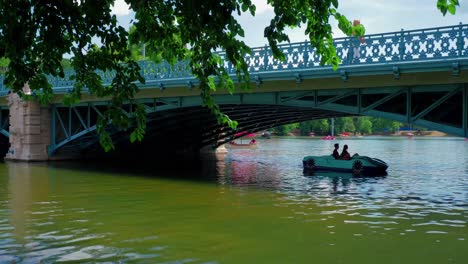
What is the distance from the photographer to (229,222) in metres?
13.1

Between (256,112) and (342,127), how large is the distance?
99.1m

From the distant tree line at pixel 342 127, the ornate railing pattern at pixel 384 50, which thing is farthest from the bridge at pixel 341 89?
the distant tree line at pixel 342 127

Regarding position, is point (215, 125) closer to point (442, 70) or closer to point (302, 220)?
point (442, 70)

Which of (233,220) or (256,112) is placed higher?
(256,112)

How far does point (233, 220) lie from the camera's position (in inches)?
531

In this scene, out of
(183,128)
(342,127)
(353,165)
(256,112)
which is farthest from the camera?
(342,127)

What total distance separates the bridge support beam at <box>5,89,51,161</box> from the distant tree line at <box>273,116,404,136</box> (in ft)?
287

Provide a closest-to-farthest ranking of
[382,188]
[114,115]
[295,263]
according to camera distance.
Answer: [114,115]
[295,263]
[382,188]

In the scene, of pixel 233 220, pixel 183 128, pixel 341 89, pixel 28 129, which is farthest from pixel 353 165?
pixel 28 129

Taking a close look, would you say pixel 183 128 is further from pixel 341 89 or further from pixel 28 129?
pixel 341 89

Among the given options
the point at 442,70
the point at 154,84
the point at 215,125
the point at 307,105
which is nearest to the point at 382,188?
the point at 307,105

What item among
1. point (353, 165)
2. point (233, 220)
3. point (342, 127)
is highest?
point (342, 127)

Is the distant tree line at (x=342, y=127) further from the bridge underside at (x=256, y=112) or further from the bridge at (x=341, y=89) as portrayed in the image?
the bridge at (x=341, y=89)

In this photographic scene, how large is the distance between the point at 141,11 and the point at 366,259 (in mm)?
5589
